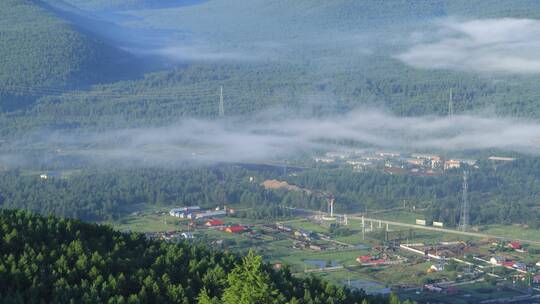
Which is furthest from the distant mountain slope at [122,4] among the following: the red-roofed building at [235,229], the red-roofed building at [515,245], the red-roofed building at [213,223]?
the red-roofed building at [515,245]

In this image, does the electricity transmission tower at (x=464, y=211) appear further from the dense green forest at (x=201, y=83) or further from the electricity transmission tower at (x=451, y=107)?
the electricity transmission tower at (x=451, y=107)

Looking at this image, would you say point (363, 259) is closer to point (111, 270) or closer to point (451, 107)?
A: point (111, 270)

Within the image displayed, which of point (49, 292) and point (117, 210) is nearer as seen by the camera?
point (49, 292)

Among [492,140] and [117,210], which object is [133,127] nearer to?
[492,140]

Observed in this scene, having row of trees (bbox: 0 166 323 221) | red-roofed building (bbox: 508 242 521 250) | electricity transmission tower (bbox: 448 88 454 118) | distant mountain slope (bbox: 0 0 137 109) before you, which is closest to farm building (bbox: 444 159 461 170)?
row of trees (bbox: 0 166 323 221)

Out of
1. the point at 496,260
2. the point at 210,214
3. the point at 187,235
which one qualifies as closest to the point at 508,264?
the point at 496,260

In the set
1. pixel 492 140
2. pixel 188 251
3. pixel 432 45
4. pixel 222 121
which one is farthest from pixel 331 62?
pixel 188 251
